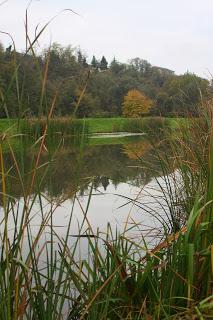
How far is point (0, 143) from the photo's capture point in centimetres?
112

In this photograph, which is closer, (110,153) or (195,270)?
(195,270)

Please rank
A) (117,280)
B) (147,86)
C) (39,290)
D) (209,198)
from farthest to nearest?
1. (147,86)
2. (117,280)
3. (209,198)
4. (39,290)

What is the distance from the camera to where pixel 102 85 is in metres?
35.2

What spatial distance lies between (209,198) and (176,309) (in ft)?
1.21

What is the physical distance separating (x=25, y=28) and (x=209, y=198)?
734 mm

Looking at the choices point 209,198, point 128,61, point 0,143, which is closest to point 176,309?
point 209,198

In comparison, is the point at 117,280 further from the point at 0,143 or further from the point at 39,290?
the point at 0,143

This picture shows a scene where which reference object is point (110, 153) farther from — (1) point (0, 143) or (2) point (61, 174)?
(1) point (0, 143)

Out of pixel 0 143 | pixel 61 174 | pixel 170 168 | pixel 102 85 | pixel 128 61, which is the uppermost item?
pixel 128 61

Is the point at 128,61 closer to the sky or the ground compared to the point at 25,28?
closer to the sky

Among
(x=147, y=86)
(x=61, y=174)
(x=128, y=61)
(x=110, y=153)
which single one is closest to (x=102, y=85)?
(x=147, y=86)

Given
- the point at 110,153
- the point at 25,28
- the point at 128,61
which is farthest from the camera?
the point at 128,61

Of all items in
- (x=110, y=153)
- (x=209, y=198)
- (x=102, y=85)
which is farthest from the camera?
(x=102, y=85)

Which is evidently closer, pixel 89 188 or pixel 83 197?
pixel 83 197
